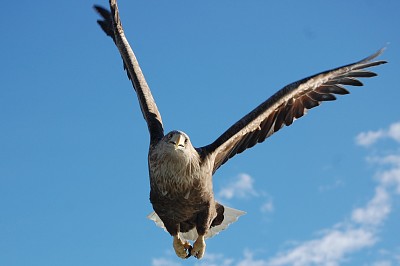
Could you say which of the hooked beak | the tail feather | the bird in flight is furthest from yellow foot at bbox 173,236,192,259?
the hooked beak

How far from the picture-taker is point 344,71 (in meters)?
7.59

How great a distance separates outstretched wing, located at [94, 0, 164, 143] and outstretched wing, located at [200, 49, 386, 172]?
0.67 meters

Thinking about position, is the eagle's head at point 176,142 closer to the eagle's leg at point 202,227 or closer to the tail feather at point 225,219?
the eagle's leg at point 202,227

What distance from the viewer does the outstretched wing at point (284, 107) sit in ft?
23.4

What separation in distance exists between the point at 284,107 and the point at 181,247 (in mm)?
2234

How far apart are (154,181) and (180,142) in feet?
1.82

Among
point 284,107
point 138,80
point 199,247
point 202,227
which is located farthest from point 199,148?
point 284,107

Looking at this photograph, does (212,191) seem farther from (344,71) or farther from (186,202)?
(344,71)

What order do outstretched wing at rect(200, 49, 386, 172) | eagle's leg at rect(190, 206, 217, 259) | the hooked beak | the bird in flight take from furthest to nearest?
outstretched wing at rect(200, 49, 386, 172) → eagle's leg at rect(190, 206, 217, 259) → the bird in flight → the hooked beak

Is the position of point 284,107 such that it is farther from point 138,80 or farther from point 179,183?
point 179,183

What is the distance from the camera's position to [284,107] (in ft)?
25.9

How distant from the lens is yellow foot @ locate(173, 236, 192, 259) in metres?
7.16

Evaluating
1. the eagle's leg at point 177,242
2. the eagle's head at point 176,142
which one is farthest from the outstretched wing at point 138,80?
the eagle's leg at point 177,242

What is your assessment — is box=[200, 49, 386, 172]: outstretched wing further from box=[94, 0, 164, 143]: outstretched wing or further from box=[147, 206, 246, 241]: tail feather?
box=[147, 206, 246, 241]: tail feather
